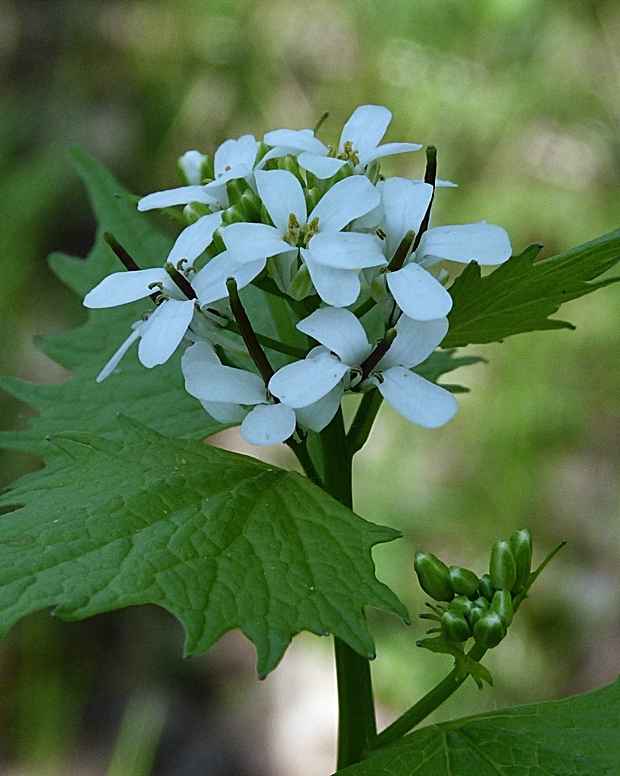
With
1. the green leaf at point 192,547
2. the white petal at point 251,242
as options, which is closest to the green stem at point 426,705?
the green leaf at point 192,547

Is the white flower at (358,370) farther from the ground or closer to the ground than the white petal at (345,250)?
closer to the ground

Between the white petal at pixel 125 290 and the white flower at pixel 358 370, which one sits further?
the white petal at pixel 125 290

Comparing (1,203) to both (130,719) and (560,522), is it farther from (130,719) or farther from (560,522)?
(560,522)

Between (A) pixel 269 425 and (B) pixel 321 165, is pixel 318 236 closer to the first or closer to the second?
(B) pixel 321 165

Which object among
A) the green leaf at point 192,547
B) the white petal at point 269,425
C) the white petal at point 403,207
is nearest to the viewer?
the green leaf at point 192,547

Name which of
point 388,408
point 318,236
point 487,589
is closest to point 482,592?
point 487,589

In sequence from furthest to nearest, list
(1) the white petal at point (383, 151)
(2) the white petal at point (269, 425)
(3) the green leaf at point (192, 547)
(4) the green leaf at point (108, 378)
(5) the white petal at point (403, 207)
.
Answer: (4) the green leaf at point (108, 378), (1) the white petal at point (383, 151), (5) the white petal at point (403, 207), (2) the white petal at point (269, 425), (3) the green leaf at point (192, 547)

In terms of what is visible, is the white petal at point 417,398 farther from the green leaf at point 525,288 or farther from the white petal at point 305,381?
the green leaf at point 525,288
